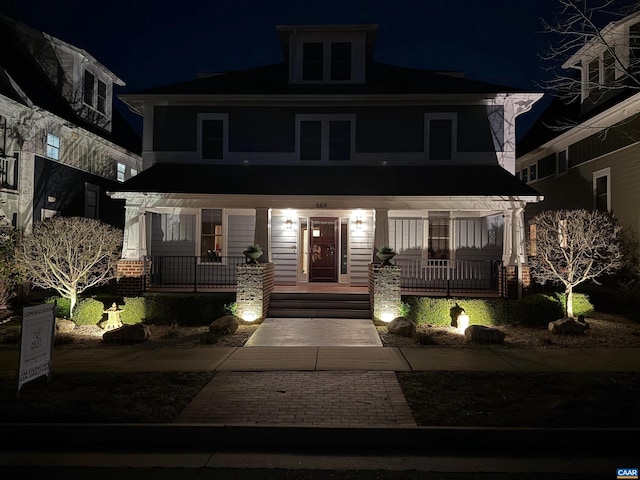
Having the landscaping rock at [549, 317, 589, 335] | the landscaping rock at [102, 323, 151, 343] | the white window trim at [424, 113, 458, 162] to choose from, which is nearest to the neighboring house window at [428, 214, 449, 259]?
the white window trim at [424, 113, 458, 162]

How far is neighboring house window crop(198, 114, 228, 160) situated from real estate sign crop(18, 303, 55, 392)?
26.5 feet

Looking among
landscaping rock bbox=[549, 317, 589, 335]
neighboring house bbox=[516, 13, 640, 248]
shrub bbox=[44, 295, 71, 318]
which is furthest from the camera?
neighboring house bbox=[516, 13, 640, 248]

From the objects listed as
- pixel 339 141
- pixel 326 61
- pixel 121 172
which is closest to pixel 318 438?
pixel 339 141

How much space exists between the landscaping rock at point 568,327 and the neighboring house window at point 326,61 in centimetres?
887

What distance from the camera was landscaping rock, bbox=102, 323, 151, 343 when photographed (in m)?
9.52

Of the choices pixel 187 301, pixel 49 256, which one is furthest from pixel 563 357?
pixel 49 256

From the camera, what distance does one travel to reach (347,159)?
1387 centimetres

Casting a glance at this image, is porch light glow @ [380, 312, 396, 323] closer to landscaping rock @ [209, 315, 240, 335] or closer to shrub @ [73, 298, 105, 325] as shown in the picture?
landscaping rock @ [209, 315, 240, 335]

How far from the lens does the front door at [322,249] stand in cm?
1516

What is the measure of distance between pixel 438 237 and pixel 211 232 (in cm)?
723

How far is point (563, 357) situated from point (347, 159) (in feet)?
26.1

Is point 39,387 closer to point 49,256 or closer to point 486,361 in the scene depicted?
point 49,256

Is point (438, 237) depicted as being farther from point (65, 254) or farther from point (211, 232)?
point (65, 254)

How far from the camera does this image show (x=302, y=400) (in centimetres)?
594
